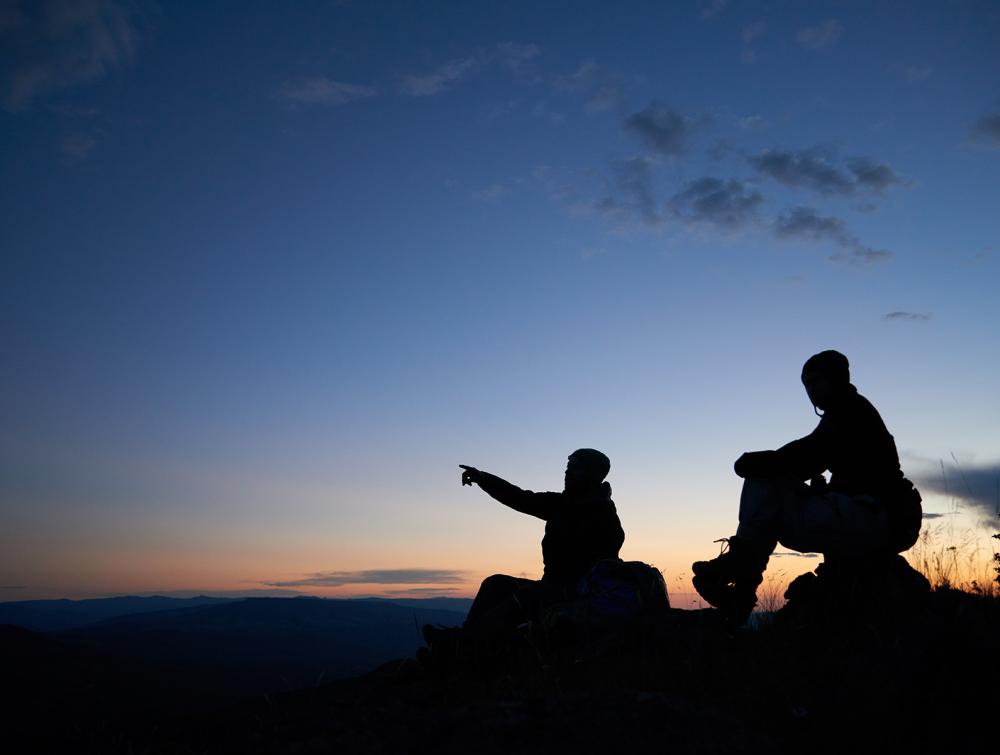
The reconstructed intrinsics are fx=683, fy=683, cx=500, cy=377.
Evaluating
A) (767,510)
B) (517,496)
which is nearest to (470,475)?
(517,496)

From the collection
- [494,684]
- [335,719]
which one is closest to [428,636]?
[494,684]

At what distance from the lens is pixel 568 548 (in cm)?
644

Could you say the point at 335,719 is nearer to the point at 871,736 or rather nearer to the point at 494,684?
the point at 494,684

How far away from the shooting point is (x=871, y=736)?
121 inches

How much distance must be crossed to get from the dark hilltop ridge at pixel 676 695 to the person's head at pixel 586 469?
64.8 inches

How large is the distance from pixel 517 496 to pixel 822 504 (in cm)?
348

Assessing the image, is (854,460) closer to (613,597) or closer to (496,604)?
(613,597)

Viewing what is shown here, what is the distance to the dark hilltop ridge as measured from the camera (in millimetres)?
2992

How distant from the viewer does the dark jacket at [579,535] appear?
6359 mm

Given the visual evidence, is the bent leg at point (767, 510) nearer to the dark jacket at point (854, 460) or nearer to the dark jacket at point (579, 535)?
the dark jacket at point (854, 460)

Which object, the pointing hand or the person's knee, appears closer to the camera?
the person's knee

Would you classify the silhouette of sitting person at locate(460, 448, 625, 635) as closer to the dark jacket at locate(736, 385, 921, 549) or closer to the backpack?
the backpack

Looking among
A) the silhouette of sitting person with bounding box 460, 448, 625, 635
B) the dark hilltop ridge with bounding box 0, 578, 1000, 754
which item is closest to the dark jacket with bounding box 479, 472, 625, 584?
the silhouette of sitting person with bounding box 460, 448, 625, 635

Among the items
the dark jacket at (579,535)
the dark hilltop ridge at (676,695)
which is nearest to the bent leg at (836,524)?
the dark hilltop ridge at (676,695)
